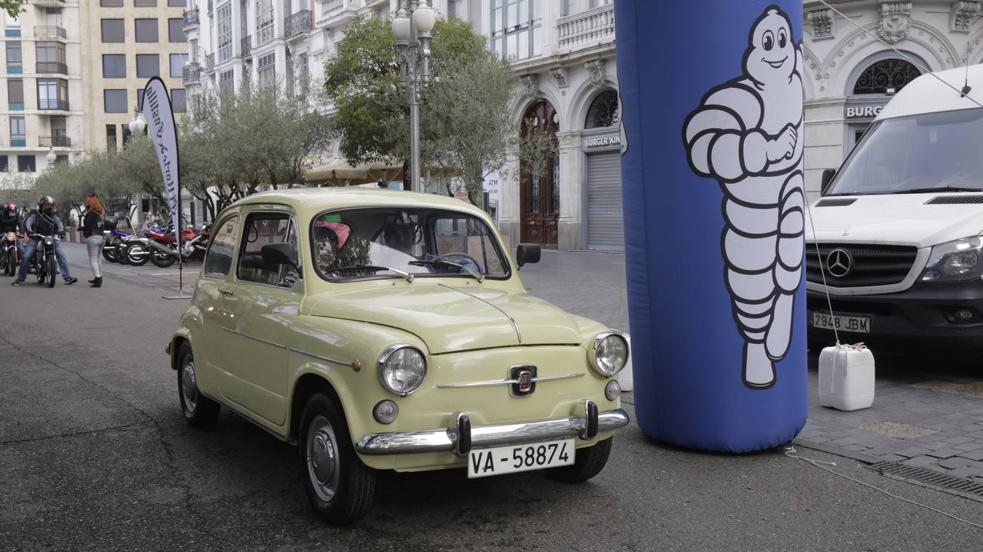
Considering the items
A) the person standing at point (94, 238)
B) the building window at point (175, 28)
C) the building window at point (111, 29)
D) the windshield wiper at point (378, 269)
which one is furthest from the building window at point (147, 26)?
the windshield wiper at point (378, 269)

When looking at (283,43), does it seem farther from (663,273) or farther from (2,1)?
(663,273)

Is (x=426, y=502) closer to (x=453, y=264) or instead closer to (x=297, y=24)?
(x=453, y=264)

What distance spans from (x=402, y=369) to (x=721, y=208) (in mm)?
2299

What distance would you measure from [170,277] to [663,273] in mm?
18376

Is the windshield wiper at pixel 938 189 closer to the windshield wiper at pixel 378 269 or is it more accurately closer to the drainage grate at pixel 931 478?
the drainage grate at pixel 931 478

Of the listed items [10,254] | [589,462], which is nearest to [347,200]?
[589,462]

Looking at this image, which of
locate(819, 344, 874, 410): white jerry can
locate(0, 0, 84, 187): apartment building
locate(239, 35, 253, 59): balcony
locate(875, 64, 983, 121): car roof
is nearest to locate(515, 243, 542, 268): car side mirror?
locate(819, 344, 874, 410): white jerry can

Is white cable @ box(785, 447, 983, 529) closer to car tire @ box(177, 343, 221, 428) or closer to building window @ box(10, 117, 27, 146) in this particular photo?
car tire @ box(177, 343, 221, 428)

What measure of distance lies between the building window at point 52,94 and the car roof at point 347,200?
87.0 meters

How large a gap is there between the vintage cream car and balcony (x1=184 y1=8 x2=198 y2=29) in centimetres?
5982

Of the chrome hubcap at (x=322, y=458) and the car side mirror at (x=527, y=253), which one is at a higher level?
the car side mirror at (x=527, y=253)

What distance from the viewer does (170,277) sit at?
71.2 ft

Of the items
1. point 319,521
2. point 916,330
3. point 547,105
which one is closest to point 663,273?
point 319,521

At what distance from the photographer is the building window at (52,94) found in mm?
82500
